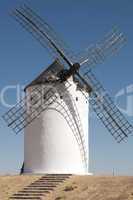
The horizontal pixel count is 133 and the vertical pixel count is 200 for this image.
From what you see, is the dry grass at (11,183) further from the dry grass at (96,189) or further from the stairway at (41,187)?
the dry grass at (96,189)

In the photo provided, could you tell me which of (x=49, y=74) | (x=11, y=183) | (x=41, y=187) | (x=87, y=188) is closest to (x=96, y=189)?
(x=87, y=188)

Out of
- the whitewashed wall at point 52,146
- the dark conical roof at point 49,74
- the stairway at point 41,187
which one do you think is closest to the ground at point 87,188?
the stairway at point 41,187

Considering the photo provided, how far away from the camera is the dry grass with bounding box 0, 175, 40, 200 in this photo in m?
27.2

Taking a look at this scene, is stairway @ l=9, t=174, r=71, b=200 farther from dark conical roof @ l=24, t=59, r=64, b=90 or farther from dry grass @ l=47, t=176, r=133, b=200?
dark conical roof @ l=24, t=59, r=64, b=90

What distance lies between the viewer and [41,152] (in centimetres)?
3222

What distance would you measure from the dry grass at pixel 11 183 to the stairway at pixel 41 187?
1.38 feet

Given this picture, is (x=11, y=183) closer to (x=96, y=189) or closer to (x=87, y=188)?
(x=87, y=188)

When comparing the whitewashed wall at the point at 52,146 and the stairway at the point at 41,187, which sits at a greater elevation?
the whitewashed wall at the point at 52,146

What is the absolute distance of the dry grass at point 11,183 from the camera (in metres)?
27.2

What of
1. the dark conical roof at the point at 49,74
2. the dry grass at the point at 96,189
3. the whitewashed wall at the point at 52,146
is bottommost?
the dry grass at the point at 96,189

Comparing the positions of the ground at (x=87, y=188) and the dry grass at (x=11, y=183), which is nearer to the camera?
the ground at (x=87, y=188)

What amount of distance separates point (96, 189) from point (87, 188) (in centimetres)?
65

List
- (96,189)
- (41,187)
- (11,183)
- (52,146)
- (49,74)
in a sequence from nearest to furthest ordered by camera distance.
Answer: (96,189), (41,187), (11,183), (52,146), (49,74)

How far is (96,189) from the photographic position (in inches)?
1002
